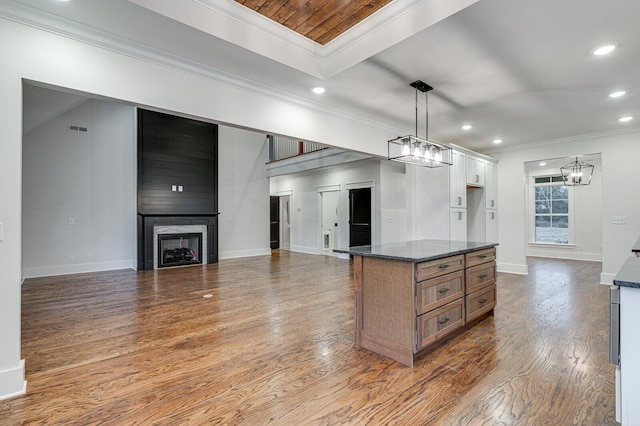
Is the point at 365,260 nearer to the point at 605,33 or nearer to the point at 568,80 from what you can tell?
the point at 605,33

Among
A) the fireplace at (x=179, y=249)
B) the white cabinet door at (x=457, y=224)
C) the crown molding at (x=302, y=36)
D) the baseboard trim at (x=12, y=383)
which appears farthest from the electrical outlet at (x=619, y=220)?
the fireplace at (x=179, y=249)

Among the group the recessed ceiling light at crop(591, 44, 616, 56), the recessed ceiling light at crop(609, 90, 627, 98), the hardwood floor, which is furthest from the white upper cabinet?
the recessed ceiling light at crop(591, 44, 616, 56)

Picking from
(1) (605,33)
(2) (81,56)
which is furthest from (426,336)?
(2) (81,56)

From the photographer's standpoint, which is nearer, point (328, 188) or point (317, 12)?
point (317, 12)

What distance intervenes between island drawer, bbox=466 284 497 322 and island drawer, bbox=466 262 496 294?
0.06 meters

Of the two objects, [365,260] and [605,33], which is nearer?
[605,33]

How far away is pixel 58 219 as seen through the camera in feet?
20.0

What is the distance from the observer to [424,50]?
277 centimetres

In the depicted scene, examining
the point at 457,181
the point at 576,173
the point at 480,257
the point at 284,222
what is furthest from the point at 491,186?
the point at 284,222

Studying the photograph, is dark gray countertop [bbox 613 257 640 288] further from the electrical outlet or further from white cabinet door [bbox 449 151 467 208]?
the electrical outlet

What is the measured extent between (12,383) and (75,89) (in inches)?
82.6

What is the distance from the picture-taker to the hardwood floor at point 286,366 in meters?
1.88

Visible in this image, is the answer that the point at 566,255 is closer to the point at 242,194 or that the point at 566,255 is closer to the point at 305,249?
the point at 305,249

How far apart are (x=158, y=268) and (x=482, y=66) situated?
691 centimetres
